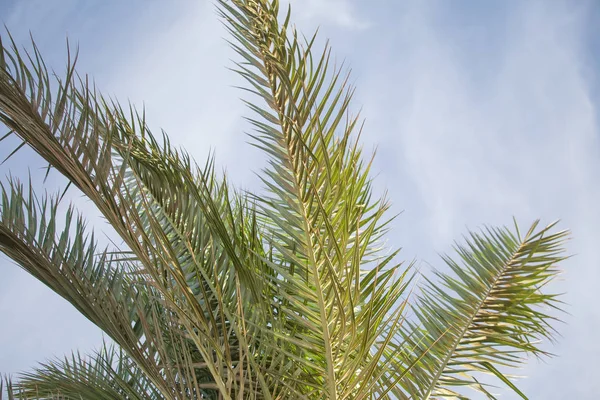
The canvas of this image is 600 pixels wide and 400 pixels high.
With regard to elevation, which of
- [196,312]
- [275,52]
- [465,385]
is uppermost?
[275,52]

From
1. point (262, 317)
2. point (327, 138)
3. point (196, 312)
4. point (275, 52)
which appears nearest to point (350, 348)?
point (262, 317)

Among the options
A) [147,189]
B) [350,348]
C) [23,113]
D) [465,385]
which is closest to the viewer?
[23,113]

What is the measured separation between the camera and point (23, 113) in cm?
205

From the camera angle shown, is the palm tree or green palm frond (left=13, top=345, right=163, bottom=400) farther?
green palm frond (left=13, top=345, right=163, bottom=400)

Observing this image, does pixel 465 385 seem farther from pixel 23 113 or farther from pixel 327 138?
pixel 23 113

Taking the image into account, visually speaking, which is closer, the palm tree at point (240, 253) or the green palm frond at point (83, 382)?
the palm tree at point (240, 253)

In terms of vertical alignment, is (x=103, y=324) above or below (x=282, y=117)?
below

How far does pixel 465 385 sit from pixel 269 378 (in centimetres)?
131

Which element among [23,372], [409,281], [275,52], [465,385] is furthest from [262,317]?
[23,372]

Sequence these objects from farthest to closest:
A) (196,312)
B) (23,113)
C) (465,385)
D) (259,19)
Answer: (465,385) < (259,19) < (23,113) < (196,312)

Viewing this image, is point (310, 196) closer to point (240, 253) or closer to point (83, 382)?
point (240, 253)

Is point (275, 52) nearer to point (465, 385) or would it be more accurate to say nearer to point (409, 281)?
point (409, 281)

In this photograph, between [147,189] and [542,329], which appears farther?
[542,329]

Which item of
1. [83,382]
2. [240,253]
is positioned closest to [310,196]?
[240,253]
